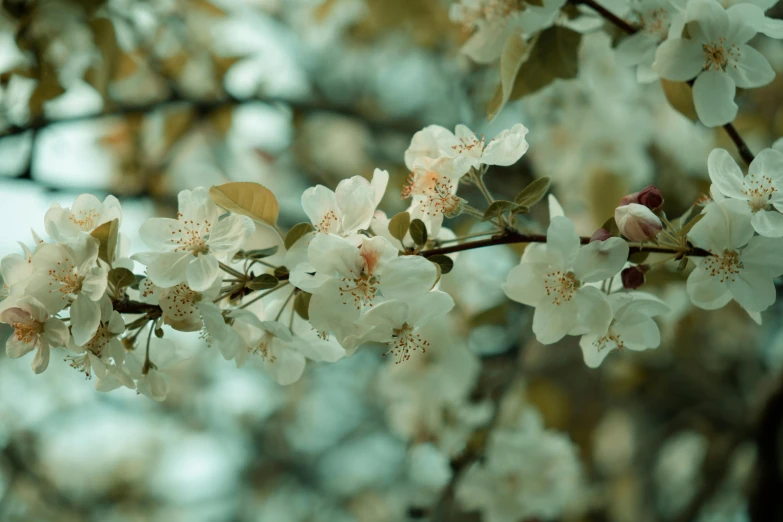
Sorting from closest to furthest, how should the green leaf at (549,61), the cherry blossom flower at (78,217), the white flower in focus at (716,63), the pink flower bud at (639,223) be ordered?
the pink flower bud at (639,223), the cherry blossom flower at (78,217), the white flower in focus at (716,63), the green leaf at (549,61)

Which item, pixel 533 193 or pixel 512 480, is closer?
pixel 533 193

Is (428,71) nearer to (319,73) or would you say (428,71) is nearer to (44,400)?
(319,73)

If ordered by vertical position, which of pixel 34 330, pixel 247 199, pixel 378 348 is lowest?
pixel 378 348

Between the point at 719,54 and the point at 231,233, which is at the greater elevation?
the point at 719,54

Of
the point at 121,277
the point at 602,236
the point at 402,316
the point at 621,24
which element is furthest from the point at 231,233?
the point at 621,24

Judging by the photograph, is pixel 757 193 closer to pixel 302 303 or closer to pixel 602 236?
pixel 602 236

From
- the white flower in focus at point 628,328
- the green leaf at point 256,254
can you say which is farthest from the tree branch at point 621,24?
the green leaf at point 256,254

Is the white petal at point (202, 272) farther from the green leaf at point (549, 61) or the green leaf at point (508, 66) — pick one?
the green leaf at point (549, 61)
